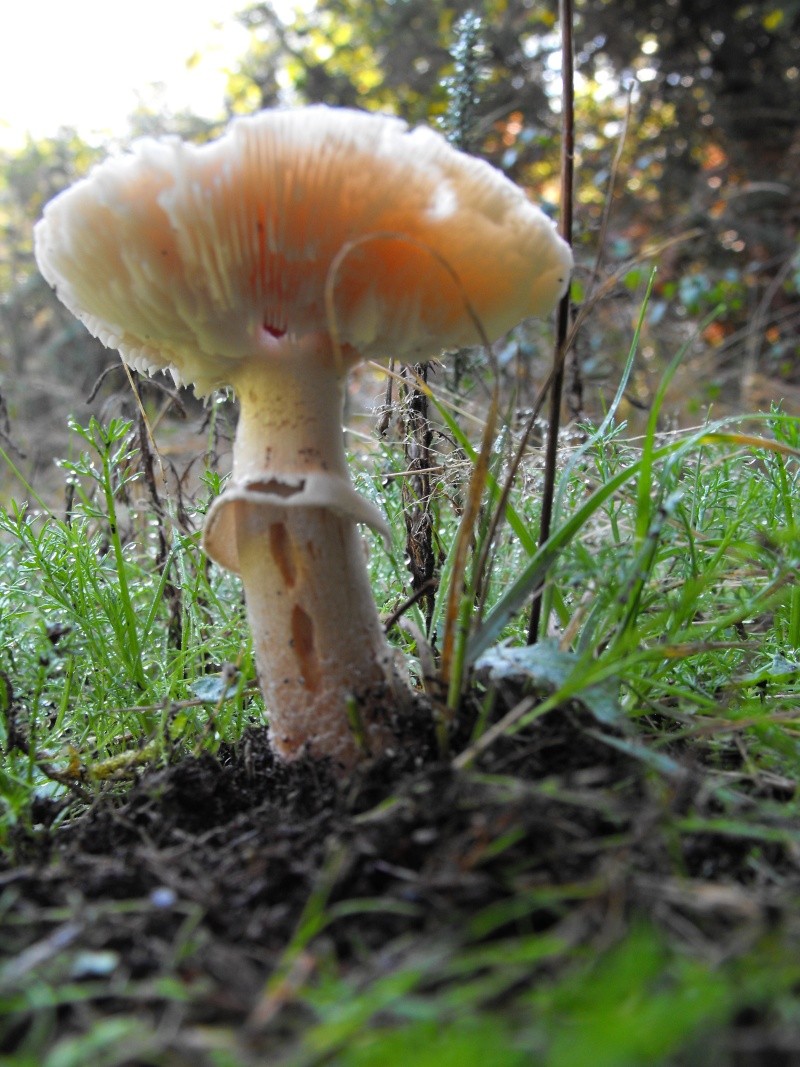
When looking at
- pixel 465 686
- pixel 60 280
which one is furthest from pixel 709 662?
pixel 60 280

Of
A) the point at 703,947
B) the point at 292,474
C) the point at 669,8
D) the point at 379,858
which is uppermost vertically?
the point at 669,8

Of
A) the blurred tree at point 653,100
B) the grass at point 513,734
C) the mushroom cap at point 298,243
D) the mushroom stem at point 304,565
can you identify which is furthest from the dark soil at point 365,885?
the blurred tree at point 653,100

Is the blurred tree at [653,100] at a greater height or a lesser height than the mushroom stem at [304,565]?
greater

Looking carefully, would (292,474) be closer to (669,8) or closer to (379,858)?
(379,858)

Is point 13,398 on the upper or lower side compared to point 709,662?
upper

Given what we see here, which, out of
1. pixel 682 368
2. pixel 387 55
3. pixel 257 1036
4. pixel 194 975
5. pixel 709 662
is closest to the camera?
pixel 257 1036

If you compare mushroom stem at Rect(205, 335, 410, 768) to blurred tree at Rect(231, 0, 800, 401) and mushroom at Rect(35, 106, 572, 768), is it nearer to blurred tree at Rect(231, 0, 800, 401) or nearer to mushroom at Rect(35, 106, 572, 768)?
mushroom at Rect(35, 106, 572, 768)

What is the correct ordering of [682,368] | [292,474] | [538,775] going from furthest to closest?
[682,368]
[292,474]
[538,775]

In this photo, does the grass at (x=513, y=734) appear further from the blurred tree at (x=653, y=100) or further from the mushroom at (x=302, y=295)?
the blurred tree at (x=653, y=100)
